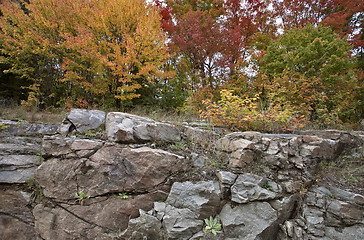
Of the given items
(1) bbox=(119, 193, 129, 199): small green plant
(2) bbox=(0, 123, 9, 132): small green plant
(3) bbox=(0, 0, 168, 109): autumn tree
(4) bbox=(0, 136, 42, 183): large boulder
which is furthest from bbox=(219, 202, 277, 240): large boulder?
(2) bbox=(0, 123, 9, 132): small green plant

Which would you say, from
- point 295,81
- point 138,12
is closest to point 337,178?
point 295,81

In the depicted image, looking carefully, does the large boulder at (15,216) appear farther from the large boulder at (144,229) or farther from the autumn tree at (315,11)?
the autumn tree at (315,11)

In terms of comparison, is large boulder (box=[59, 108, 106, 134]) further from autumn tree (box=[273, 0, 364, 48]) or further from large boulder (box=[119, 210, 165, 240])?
Result: autumn tree (box=[273, 0, 364, 48])

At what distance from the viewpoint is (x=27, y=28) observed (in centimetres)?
648

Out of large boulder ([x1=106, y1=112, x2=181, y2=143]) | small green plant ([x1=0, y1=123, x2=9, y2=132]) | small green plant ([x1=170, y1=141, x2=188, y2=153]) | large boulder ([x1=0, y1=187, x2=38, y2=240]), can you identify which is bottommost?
large boulder ([x1=0, y1=187, x2=38, y2=240])

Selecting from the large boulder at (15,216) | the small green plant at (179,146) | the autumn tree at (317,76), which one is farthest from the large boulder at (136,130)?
the autumn tree at (317,76)

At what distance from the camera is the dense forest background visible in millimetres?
6059

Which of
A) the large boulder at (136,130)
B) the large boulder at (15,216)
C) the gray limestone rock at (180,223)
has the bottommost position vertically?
the large boulder at (15,216)

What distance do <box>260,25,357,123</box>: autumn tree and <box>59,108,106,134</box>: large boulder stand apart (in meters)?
6.64

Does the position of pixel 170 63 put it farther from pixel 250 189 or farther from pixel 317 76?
pixel 250 189

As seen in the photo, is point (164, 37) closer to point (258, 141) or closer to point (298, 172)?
point (258, 141)

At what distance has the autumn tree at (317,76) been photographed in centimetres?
Answer: 659

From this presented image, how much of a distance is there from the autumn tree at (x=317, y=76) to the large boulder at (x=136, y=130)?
16.2 feet

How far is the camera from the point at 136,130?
3877 mm
